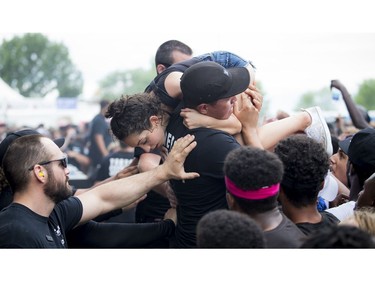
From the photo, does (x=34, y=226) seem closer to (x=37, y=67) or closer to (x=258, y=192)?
(x=258, y=192)

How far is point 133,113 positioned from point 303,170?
1106 mm

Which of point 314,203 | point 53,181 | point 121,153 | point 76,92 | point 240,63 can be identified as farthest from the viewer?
point 76,92

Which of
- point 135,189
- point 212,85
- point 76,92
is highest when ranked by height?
point 212,85

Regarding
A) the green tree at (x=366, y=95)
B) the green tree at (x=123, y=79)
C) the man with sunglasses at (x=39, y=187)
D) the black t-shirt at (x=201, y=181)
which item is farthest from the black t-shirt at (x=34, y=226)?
the green tree at (x=123, y=79)

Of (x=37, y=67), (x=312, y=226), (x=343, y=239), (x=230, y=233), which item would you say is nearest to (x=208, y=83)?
(x=312, y=226)

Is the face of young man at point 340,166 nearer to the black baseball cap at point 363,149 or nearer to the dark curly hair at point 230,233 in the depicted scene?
the black baseball cap at point 363,149

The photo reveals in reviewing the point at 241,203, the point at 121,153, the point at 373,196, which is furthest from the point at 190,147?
the point at 121,153

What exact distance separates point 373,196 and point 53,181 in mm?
1775

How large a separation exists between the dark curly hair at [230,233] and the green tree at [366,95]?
67.0m

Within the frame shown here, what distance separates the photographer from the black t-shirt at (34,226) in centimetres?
276

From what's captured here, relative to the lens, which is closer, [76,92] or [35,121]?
[35,121]

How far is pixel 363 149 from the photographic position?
344cm

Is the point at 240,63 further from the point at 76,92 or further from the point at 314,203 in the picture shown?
the point at 76,92

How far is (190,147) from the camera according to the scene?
289cm
